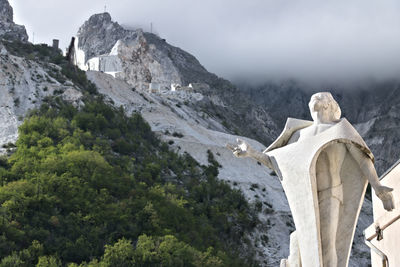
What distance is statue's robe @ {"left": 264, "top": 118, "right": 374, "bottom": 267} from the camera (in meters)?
8.38

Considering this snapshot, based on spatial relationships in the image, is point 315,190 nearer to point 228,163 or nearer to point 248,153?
point 248,153

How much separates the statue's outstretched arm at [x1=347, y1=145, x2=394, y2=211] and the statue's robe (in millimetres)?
59

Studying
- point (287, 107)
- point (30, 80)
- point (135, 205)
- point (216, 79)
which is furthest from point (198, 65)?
point (135, 205)

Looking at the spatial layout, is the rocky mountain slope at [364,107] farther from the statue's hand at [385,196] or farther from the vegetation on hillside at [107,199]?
the statue's hand at [385,196]

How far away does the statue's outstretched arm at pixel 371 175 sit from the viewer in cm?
806

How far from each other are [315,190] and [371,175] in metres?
0.63

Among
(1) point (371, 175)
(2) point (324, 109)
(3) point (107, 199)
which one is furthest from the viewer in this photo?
(3) point (107, 199)

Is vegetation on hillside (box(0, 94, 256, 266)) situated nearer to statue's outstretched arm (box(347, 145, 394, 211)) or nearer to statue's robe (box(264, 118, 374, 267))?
statue's robe (box(264, 118, 374, 267))

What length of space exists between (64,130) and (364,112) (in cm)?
5910

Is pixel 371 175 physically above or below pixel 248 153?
below

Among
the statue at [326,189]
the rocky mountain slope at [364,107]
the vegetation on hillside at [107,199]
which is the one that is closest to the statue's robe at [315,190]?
the statue at [326,189]

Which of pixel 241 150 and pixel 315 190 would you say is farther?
pixel 241 150

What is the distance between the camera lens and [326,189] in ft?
27.9

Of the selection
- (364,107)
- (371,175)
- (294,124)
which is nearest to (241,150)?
(294,124)
